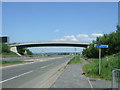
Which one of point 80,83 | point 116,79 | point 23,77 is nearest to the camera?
point 116,79

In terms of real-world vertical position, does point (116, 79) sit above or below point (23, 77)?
above

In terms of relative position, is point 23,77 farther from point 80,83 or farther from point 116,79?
point 116,79

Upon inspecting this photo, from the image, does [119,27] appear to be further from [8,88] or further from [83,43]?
[83,43]

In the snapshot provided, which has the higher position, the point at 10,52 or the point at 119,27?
the point at 119,27

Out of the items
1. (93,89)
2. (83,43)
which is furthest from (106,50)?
(83,43)

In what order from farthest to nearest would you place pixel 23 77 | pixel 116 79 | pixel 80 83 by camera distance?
pixel 23 77
pixel 80 83
pixel 116 79

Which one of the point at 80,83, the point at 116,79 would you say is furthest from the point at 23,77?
the point at 116,79

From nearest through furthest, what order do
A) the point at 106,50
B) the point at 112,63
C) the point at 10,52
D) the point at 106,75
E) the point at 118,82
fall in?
the point at 118,82 → the point at 106,75 → the point at 112,63 → the point at 106,50 → the point at 10,52

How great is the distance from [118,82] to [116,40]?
98.2ft

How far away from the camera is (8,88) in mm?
11078

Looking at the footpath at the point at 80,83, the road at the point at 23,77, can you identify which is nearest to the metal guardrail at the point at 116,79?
the footpath at the point at 80,83

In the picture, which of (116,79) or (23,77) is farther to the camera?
(23,77)

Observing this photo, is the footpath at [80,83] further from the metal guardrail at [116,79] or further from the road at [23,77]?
the metal guardrail at [116,79]

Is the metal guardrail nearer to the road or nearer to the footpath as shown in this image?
the footpath
